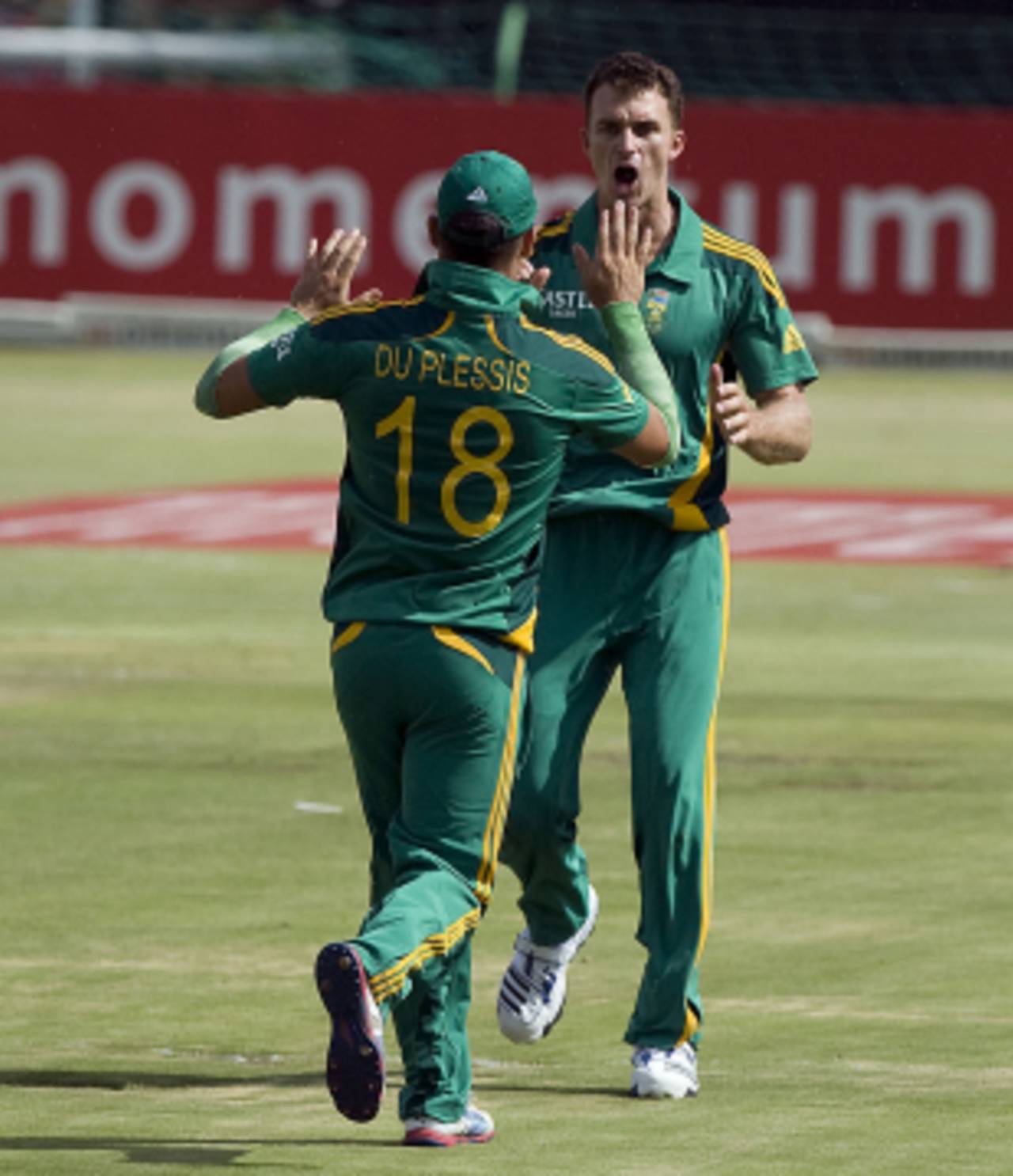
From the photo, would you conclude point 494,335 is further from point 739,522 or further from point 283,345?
point 739,522

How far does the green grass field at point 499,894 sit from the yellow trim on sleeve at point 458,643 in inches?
41.9

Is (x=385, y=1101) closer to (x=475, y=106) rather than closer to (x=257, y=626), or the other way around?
(x=257, y=626)

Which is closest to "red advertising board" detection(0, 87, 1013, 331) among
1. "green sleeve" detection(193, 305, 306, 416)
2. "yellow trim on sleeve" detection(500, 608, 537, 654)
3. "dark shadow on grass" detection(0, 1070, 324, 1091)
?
"dark shadow on grass" detection(0, 1070, 324, 1091)

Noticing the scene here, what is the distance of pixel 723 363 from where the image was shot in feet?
25.3

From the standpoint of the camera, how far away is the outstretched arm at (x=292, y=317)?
6.30 m

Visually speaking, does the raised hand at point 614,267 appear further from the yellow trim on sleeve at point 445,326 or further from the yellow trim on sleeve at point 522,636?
the yellow trim on sleeve at point 522,636

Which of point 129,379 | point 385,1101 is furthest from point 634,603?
point 129,379

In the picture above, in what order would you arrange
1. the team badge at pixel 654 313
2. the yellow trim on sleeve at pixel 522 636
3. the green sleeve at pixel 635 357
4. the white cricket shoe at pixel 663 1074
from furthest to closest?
the team badge at pixel 654 313
the white cricket shoe at pixel 663 1074
the green sleeve at pixel 635 357
the yellow trim on sleeve at pixel 522 636

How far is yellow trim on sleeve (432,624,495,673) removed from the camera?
619 cm

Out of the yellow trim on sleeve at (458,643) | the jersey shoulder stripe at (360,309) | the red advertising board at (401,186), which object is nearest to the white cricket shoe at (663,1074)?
the yellow trim on sleeve at (458,643)

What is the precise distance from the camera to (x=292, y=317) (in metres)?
6.58

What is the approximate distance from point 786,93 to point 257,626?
20945mm

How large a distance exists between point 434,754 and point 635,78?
2211 millimetres

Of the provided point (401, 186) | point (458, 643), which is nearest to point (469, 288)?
point (458, 643)
